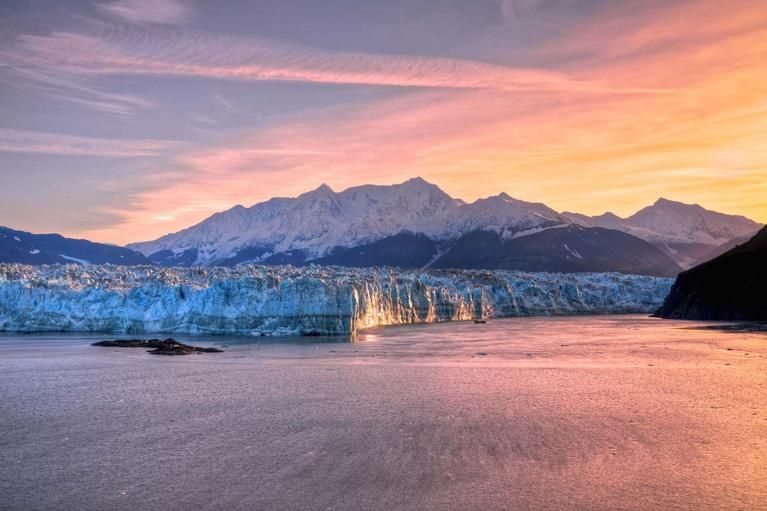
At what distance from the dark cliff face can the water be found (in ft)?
143

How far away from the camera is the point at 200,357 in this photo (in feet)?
140

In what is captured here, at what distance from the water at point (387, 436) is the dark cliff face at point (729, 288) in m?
43.5

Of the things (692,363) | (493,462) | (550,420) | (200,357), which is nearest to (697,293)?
(692,363)

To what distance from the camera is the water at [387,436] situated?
1354cm

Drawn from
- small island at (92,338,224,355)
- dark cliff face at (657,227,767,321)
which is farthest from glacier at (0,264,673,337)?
dark cliff face at (657,227,767,321)

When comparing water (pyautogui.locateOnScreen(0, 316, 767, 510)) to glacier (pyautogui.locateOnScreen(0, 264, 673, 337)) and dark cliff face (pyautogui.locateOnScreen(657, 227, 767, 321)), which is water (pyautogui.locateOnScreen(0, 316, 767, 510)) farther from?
dark cliff face (pyautogui.locateOnScreen(657, 227, 767, 321))

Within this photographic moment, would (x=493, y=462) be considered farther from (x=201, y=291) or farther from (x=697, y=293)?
(x=697, y=293)

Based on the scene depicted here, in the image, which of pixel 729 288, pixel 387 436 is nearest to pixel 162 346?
pixel 387 436

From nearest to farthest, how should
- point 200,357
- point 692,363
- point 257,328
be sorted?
point 692,363
point 200,357
point 257,328

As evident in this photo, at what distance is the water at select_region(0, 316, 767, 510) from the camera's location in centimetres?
1354

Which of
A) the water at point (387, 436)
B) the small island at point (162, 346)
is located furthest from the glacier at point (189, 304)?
the water at point (387, 436)

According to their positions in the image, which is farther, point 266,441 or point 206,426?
point 206,426

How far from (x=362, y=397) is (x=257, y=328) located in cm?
4011

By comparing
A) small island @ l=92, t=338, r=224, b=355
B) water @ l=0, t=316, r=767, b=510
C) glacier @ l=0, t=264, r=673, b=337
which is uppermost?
glacier @ l=0, t=264, r=673, b=337
